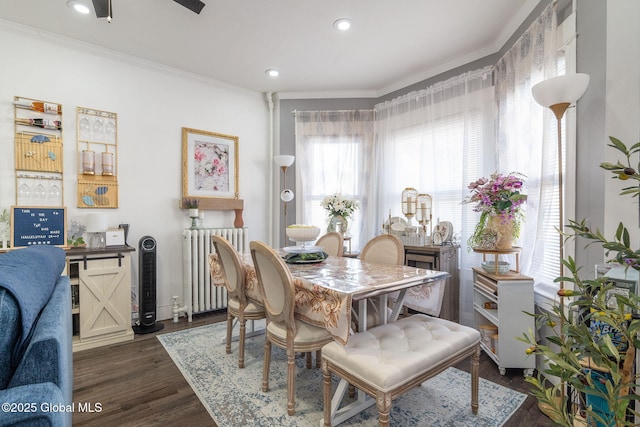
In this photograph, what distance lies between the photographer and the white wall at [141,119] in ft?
8.85

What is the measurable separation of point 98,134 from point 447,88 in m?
3.64

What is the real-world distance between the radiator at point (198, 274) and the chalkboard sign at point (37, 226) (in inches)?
41.9

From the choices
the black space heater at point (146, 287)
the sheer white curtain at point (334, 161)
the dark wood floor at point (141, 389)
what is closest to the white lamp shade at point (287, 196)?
the sheer white curtain at point (334, 161)

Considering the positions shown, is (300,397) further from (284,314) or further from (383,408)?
(383,408)

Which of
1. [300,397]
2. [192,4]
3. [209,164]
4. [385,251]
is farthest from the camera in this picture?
[209,164]

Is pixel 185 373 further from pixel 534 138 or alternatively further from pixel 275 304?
pixel 534 138

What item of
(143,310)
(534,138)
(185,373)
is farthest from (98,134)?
(534,138)

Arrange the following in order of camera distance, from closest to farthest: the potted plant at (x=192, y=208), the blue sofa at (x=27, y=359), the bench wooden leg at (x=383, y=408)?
1. the blue sofa at (x=27, y=359)
2. the bench wooden leg at (x=383, y=408)
3. the potted plant at (x=192, y=208)

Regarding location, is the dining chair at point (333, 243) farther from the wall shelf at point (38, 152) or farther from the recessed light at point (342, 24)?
the wall shelf at point (38, 152)

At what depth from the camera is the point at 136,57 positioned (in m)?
3.23

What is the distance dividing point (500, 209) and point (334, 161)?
2304mm

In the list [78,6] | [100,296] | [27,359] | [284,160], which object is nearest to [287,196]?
[284,160]

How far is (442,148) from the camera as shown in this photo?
132 inches

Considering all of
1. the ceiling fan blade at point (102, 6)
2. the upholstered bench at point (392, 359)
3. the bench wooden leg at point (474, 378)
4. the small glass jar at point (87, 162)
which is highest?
the ceiling fan blade at point (102, 6)
